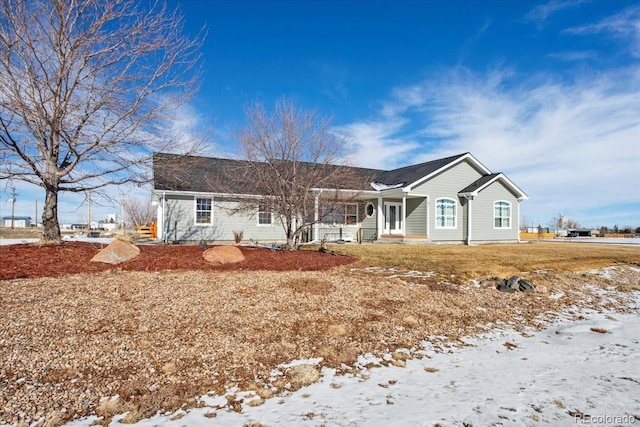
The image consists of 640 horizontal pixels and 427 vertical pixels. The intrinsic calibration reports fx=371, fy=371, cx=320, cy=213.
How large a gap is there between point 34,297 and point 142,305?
168 cm

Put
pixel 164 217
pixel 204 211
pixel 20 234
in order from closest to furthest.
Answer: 1. pixel 164 217
2. pixel 204 211
3. pixel 20 234

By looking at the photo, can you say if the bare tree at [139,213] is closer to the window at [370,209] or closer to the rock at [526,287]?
the window at [370,209]

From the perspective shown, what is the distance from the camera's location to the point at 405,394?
3.38 m

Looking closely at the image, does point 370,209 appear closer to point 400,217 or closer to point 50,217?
point 400,217

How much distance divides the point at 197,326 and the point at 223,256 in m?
4.60

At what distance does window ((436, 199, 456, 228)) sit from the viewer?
63.7 feet

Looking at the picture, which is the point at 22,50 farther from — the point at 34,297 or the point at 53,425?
the point at 53,425

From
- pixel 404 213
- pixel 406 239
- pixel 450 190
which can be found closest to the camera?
pixel 406 239

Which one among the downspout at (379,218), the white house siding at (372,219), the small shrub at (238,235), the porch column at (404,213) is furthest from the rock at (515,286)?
the white house siding at (372,219)

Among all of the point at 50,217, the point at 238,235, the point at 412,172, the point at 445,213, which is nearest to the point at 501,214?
the point at 445,213

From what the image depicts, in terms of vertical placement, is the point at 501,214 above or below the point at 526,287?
above

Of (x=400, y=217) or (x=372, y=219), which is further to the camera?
(x=400, y=217)

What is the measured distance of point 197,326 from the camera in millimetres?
4777

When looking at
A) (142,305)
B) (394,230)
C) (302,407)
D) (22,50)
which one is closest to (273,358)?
(302,407)
